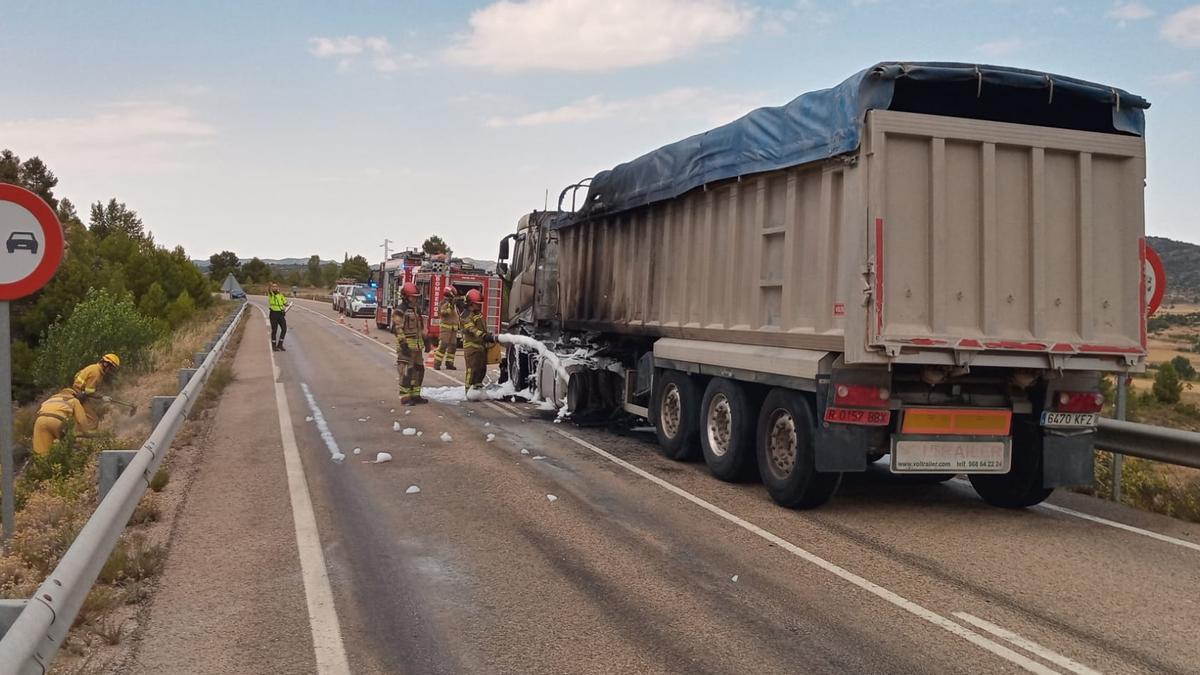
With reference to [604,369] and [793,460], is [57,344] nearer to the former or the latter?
[604,369]

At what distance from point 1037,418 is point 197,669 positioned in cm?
638

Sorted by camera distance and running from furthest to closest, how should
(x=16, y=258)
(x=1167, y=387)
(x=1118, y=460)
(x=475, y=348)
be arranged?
(x=1167, y=387) → (x=475, y=348) → (x=1118, y=460) → (x=16, y=258)

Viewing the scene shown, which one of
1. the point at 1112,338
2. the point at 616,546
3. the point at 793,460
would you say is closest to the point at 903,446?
the point at 793,460

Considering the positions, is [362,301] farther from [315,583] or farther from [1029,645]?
[1029,645]

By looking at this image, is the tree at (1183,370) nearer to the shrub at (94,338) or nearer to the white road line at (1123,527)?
the white road line at (1123,527)

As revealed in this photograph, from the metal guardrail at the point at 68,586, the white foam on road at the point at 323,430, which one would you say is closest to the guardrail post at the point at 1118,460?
the white foam on road at the point at 323,430

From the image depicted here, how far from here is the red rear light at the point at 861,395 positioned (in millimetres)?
7246

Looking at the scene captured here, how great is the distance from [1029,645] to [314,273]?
12955 centimetres

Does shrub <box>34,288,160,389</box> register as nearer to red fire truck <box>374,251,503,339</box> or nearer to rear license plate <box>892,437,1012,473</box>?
red fire truck <box>374,251,503,339</box>

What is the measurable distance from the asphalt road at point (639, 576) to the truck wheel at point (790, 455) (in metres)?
0.21

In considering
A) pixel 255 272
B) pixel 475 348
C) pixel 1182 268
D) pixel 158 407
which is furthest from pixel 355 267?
pixel 158 407

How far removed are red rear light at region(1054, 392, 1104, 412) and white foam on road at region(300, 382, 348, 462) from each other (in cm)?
646

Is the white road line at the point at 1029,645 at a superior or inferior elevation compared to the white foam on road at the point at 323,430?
inferior

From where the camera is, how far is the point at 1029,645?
4781 mm
